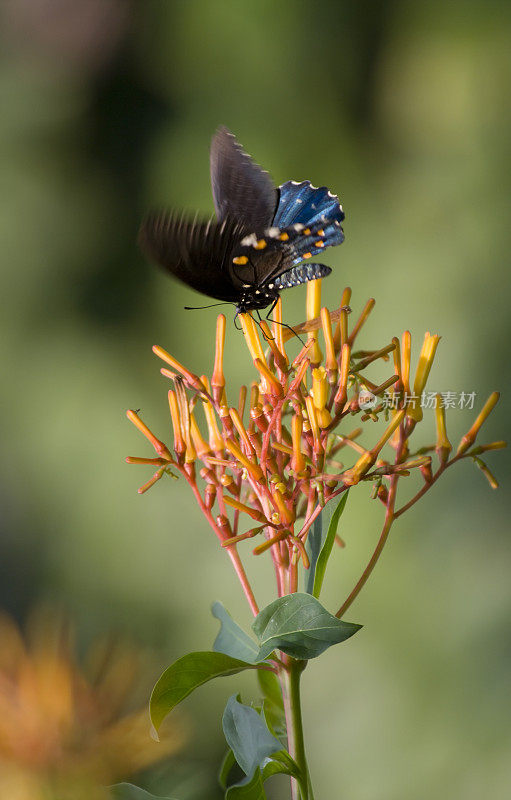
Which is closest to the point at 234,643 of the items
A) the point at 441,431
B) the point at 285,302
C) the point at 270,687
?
the point at 270,687

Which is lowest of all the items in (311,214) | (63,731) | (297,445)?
(63,731)

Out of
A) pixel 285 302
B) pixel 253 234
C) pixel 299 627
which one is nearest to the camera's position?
pixel 299 627

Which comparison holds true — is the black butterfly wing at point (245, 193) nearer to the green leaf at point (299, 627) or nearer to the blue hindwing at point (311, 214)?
the blue hindwing at point (311, 214)

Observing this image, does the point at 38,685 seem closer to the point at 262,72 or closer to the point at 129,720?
the point at 129,720

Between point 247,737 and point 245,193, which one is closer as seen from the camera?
point 247,737

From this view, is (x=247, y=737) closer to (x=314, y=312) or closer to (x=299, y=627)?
(x=299, y=627)

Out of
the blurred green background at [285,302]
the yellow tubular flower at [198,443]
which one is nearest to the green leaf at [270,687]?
the yellow tubular flower at [198,443]
